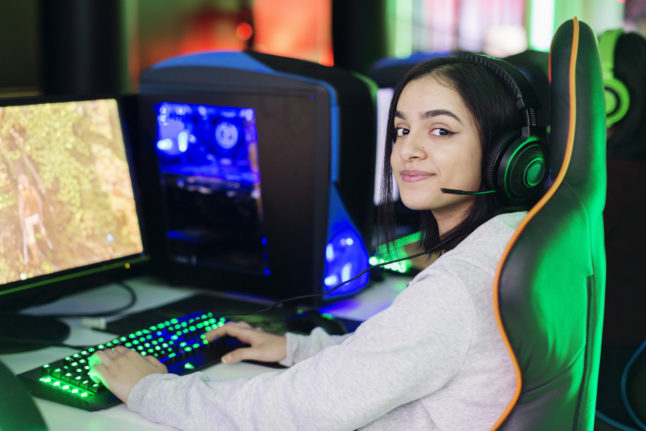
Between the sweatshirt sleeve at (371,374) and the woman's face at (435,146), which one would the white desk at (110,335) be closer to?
the sweatshirt sleeve at (371,374)

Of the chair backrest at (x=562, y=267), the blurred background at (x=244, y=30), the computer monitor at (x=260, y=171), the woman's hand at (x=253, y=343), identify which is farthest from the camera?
the blurred background at (x=244, y=30)

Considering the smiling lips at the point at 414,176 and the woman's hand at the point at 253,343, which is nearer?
the smiling lips at the point at 414,176

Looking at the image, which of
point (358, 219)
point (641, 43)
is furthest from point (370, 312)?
point (641, 43)

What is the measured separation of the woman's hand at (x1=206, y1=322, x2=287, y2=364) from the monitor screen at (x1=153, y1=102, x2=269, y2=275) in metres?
0.31

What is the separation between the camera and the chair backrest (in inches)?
26.6

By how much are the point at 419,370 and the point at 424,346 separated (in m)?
0.03

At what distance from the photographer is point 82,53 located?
96.0 inches

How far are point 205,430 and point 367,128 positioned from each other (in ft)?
2.55

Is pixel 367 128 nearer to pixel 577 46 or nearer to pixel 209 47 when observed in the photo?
pixel 577 46

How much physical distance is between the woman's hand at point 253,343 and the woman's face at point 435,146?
0.36 m


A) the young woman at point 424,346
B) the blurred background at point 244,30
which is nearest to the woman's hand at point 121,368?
the young woman at point 424,346

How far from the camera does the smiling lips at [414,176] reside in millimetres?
931

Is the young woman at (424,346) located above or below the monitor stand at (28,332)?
above

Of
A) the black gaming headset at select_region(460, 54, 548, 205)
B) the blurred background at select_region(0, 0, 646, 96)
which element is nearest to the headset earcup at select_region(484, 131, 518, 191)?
the black gaming headset at select_region(460, 54, 548, 205)
